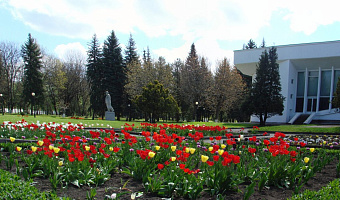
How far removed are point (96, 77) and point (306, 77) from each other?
2865 cm

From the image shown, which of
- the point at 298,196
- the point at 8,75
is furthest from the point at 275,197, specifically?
the point at 8,75

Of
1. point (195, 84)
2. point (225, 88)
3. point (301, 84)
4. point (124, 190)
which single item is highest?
point (301, 84)

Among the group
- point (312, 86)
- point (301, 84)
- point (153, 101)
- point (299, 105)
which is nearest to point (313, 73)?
point (312, 86)

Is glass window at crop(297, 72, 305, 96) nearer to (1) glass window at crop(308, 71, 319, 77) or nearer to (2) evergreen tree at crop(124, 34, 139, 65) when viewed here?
(1) glass window at crop(308, 71, 319, 77)

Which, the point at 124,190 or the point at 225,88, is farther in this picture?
the point at 225,88

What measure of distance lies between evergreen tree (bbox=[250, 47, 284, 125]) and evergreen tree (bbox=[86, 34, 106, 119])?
23.0 m

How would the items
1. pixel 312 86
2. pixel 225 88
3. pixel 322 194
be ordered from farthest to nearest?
pixel 225 88 < pixel 312 86 < pixel 322 194

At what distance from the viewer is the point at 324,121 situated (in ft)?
95.5

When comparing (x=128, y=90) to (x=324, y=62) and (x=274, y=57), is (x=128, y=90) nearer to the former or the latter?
(x=274, y=57)

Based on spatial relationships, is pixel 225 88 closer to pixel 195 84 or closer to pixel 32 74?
pixel 195 84

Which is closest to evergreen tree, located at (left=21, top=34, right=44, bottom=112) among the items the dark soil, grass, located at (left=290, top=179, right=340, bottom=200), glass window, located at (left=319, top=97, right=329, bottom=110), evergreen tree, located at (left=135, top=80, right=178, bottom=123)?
evergreen tree, located at (left=135, top=80, right=178, bottom=123)

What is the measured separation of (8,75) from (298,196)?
165 feet

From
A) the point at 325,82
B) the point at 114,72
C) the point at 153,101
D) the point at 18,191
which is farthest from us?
the point at 114,72

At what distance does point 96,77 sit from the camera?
39938 millimetres
